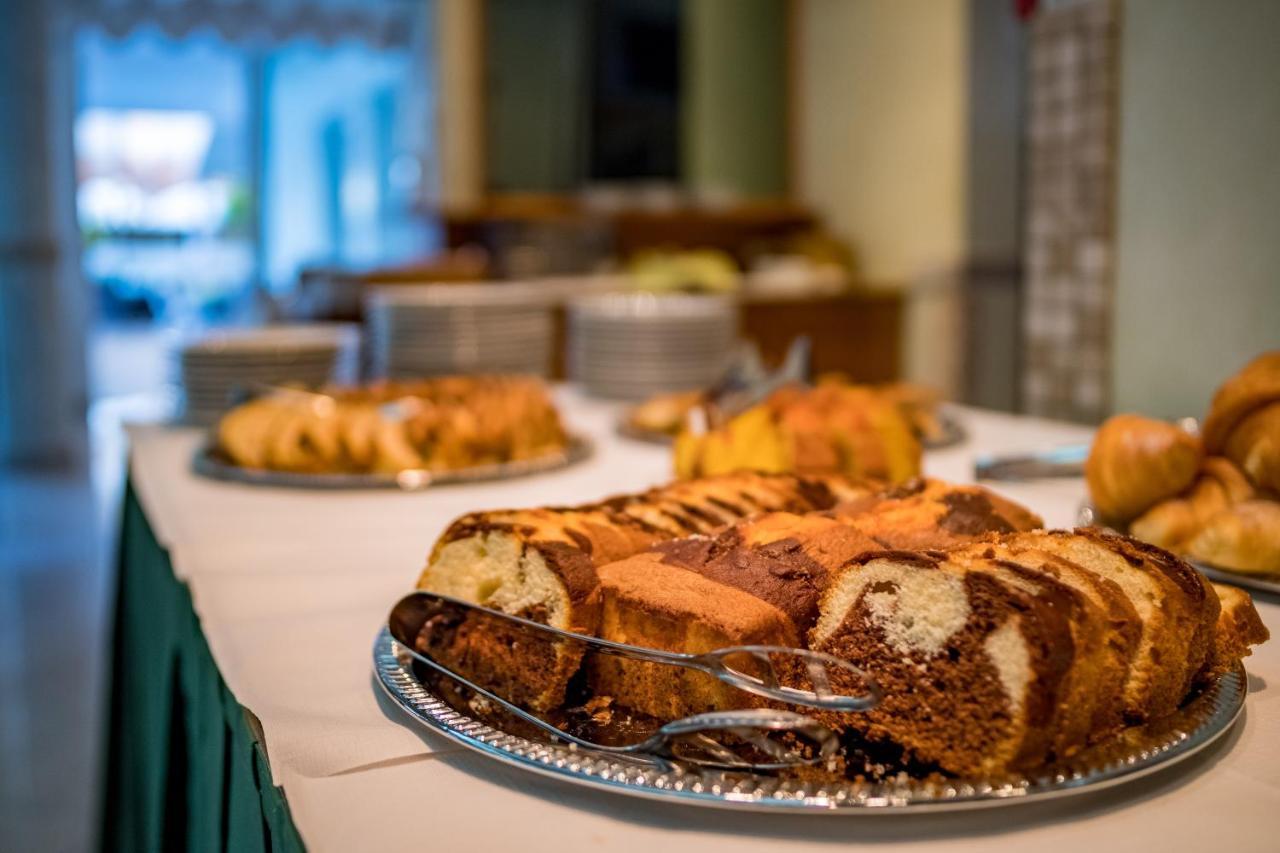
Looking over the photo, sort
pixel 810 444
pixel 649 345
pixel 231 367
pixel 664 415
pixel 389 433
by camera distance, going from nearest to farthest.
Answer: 1. pixel 810 444
2. pixel 389 433
3. pixel 664 415
4. pixel 231 367
5. pixel 649 345

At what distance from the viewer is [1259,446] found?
112 centimetres

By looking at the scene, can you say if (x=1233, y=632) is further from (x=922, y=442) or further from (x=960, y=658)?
(x=922, y=442)

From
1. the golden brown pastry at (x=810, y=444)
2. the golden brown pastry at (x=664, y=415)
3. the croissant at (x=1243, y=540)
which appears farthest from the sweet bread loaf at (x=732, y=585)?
the golden brown pastry at (x=664, y=415)

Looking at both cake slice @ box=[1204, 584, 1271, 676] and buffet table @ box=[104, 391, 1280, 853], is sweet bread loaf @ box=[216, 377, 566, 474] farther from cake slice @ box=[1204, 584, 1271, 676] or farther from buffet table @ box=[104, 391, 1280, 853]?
cake slice @ box=[1204, 584, 1271, 676]

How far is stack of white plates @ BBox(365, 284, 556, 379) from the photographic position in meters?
2.53

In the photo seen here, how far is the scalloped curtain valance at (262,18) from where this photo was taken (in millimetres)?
6762

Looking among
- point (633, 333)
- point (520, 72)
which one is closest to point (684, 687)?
point (633, 333)

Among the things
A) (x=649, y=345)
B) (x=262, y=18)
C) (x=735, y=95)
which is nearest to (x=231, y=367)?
(x=649, y=345)

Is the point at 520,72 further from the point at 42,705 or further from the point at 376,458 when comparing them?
the point at 376,458

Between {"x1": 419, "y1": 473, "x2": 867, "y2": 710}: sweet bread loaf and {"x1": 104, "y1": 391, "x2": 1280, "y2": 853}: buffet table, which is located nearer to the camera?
{"x1": 104, "y1": 391, "x2": 1280, "y2": 853}: buffet table

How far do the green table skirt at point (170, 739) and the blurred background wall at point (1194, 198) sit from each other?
1.34m

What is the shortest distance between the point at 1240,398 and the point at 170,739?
1.17m

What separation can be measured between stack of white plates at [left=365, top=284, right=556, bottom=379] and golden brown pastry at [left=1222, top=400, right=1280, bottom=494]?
1.68 metres

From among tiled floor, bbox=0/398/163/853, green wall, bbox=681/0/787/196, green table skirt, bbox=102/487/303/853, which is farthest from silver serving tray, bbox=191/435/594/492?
green wall, bbox=681/0/787/196
